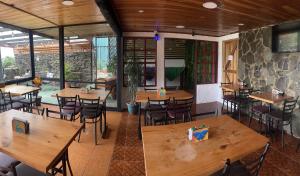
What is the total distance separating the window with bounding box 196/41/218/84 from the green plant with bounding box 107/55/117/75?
9.12 ft

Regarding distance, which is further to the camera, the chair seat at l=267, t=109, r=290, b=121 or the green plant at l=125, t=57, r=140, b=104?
the green plant at l=125, t=57, r=140, b=104

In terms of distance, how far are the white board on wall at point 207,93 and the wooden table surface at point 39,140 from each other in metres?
5.38

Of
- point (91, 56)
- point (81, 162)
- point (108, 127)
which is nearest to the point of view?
point (81, 162)

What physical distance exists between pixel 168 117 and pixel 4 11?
364 centimetres

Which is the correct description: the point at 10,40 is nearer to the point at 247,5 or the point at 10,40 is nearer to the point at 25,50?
the point at 25,50

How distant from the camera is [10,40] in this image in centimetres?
530

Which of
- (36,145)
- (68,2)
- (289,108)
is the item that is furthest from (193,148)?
(289,108)

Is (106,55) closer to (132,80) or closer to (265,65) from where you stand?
(132,80)

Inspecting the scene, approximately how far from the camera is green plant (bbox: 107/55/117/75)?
18.3 ft

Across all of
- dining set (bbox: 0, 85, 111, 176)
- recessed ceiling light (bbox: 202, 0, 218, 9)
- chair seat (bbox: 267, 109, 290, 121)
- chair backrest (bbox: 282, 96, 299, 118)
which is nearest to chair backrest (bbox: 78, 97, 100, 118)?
dining set (bbox: 0, 85, 111, 176)

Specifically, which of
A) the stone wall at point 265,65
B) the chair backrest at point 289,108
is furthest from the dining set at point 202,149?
the stone wall at point 265,65

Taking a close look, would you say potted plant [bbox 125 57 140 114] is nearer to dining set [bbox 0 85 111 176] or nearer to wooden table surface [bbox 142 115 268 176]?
dining set [bbox 0 85 111 176]

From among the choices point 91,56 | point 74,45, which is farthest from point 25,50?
point 91,56

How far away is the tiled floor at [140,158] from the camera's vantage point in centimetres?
271
